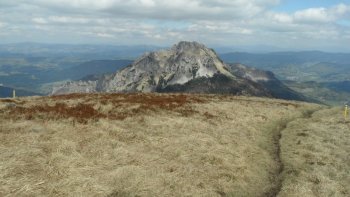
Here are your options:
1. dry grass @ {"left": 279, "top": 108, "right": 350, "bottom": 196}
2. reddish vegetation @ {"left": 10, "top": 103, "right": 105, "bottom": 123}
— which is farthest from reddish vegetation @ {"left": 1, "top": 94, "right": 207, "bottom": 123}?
dry grass @ {"left": 279, "top": 108, "right": 350, "bottom": 196}

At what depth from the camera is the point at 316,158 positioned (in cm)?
2848

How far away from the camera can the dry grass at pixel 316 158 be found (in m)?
22.4

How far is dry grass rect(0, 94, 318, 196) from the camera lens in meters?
19.5

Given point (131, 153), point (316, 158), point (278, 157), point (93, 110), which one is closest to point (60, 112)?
point (93, 110)

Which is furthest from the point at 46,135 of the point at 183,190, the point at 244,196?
the point at 244,196

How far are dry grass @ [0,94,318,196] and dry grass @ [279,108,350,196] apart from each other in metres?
1.17

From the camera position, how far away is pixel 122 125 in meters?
31.9

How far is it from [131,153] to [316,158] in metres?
13.9

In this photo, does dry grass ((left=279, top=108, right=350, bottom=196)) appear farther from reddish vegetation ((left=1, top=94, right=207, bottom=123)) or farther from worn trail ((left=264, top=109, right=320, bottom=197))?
reddish vegetation ((left=1, top=94, right=207, bottom=123))

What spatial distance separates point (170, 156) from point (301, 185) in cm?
836

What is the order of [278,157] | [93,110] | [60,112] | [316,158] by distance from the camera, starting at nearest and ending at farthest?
[316,158] < [278,157] < [60,112] < [93,110]

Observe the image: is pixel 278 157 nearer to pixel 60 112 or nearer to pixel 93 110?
pixel 93 110

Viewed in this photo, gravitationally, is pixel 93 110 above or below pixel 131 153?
above

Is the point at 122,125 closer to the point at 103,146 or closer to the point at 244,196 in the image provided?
the point at 103,146
